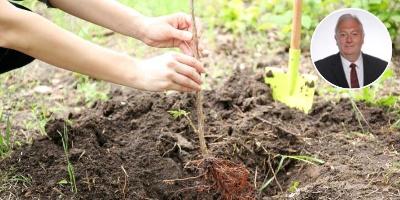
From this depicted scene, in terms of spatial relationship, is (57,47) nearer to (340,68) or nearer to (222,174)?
(222,174)

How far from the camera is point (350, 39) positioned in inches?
98.7

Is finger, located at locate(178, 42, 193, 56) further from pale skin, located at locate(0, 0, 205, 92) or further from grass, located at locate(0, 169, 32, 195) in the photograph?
grass, located at locate(0, 169, 32, 195)

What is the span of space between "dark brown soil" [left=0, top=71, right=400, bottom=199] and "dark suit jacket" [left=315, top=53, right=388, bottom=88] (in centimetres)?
29

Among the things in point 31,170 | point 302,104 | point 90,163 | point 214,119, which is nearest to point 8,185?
point 31,170

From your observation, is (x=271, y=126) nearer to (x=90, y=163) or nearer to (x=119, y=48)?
(x=90, y=163)

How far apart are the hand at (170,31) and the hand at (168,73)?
1.01 feet

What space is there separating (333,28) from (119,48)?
65.7 inches

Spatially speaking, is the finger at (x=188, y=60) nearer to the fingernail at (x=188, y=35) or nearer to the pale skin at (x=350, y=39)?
the fingernail at (x=188, y=35)

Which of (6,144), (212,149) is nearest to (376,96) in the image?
(212,149)

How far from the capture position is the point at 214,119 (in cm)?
288

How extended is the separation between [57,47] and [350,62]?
47.0 inches

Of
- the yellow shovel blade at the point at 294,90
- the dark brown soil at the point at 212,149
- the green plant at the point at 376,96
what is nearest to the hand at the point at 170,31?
the dark brown soil at the point at 212,149

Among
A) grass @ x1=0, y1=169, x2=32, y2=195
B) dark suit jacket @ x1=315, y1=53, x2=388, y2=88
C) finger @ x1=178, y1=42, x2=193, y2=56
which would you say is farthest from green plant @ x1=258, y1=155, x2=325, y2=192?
grass @ x1=0, y1=169, x2=32, y2=195

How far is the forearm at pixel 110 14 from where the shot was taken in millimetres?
2592
